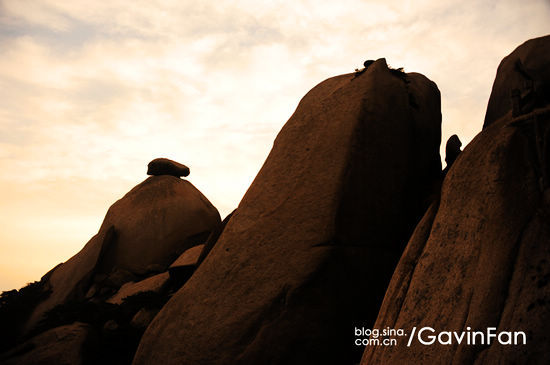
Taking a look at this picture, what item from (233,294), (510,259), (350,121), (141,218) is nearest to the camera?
(510,259)

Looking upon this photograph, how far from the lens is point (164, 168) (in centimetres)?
1741

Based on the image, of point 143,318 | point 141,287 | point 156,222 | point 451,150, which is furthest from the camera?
point 156,222

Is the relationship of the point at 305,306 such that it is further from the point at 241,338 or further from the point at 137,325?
the point at 137,325

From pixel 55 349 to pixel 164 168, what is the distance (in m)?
8.29

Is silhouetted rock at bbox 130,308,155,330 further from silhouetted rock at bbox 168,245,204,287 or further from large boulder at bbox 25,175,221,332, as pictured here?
large boulder at bbox 25,175,221,332

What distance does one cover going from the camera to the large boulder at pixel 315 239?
727 centimetres

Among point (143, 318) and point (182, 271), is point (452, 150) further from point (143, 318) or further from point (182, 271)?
point (143, 318)

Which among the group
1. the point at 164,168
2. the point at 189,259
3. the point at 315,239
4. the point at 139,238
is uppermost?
the point at 164,168

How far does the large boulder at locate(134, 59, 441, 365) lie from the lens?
7.27 m

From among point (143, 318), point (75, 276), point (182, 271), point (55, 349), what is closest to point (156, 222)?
point (75, 276)

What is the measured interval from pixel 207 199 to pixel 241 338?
10.6 meters

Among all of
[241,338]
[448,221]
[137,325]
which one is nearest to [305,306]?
[241,338]

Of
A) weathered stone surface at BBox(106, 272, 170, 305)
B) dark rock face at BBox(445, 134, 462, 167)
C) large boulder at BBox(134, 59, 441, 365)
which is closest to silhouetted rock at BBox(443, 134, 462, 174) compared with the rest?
dark rock face at BBox(445, 134, 462, 167)

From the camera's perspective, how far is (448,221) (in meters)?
5.84
